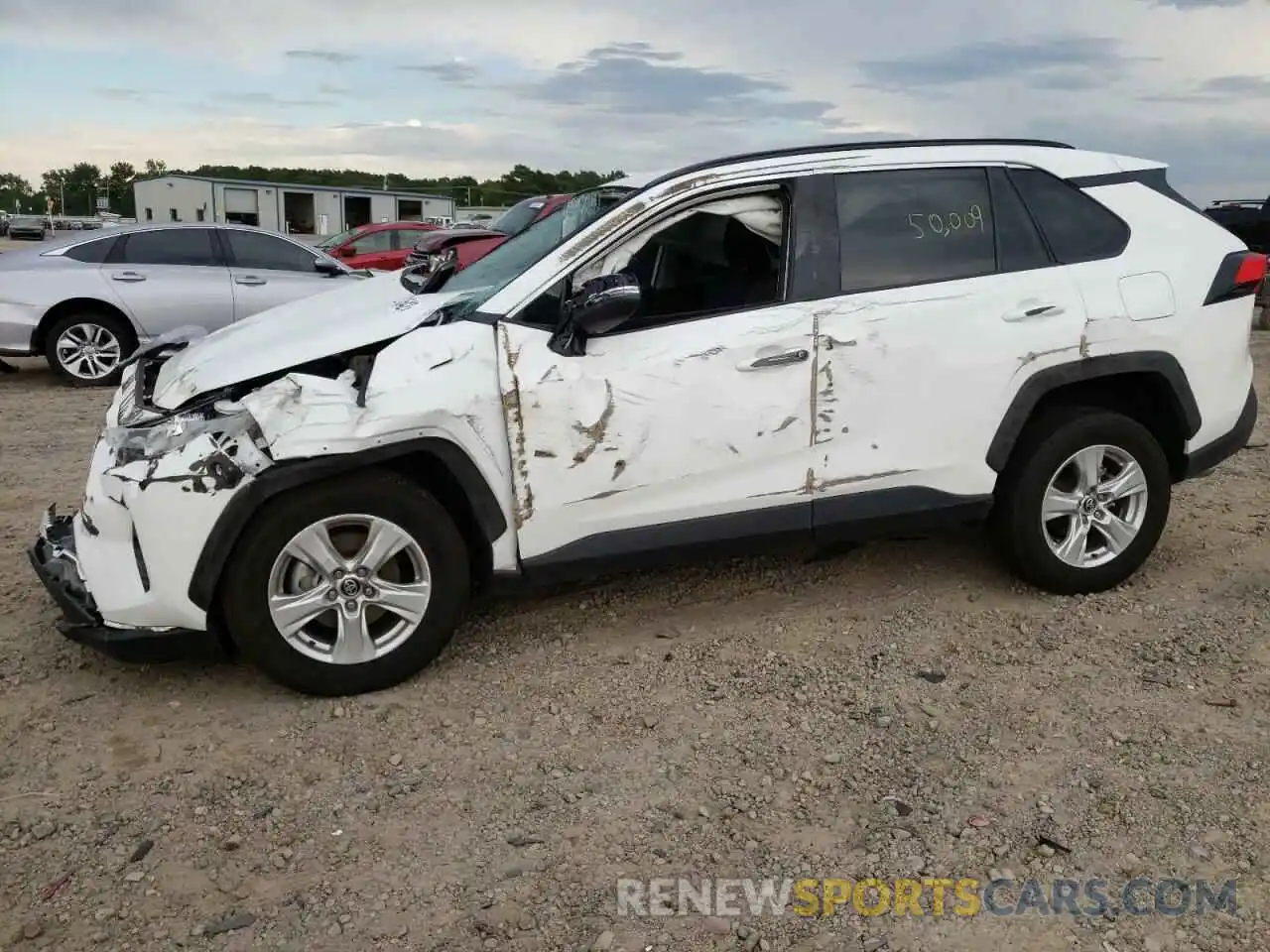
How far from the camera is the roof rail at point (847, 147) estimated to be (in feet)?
12.8

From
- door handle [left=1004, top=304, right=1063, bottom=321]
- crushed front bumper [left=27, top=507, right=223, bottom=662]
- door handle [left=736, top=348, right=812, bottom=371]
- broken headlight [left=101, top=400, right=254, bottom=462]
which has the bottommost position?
crushed front bumper [left=27, top=507, right=223, bottom=662]

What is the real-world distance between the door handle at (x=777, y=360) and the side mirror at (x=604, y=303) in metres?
0.48

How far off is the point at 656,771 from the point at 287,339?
1.98 metres

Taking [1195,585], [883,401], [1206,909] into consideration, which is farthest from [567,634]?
[1195,585]

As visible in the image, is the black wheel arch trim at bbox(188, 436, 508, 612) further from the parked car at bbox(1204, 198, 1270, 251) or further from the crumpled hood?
the parked car at bbox(1204, 198, 1270, 251)

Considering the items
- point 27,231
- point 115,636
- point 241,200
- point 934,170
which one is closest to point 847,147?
point 934,170

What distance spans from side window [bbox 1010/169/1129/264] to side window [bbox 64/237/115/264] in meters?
8.32

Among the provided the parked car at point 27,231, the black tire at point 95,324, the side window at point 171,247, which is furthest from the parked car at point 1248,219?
the parked car at point 27,231

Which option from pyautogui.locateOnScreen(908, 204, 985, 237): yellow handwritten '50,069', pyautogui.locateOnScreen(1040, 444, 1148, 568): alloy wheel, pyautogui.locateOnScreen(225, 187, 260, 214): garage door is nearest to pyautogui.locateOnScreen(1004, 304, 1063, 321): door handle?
pyautogui.locateOnScreen(908, 204, 985, 237): yellow handwritten '50,069'

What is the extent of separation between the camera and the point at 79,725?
3.46 m

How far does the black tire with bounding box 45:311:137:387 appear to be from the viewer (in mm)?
9281

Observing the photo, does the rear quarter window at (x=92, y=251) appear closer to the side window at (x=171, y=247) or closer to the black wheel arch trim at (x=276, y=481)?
the side window at (x=171, y=247)

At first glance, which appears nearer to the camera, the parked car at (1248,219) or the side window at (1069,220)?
the side window at (1069,220)

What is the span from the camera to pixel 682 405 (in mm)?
3682
